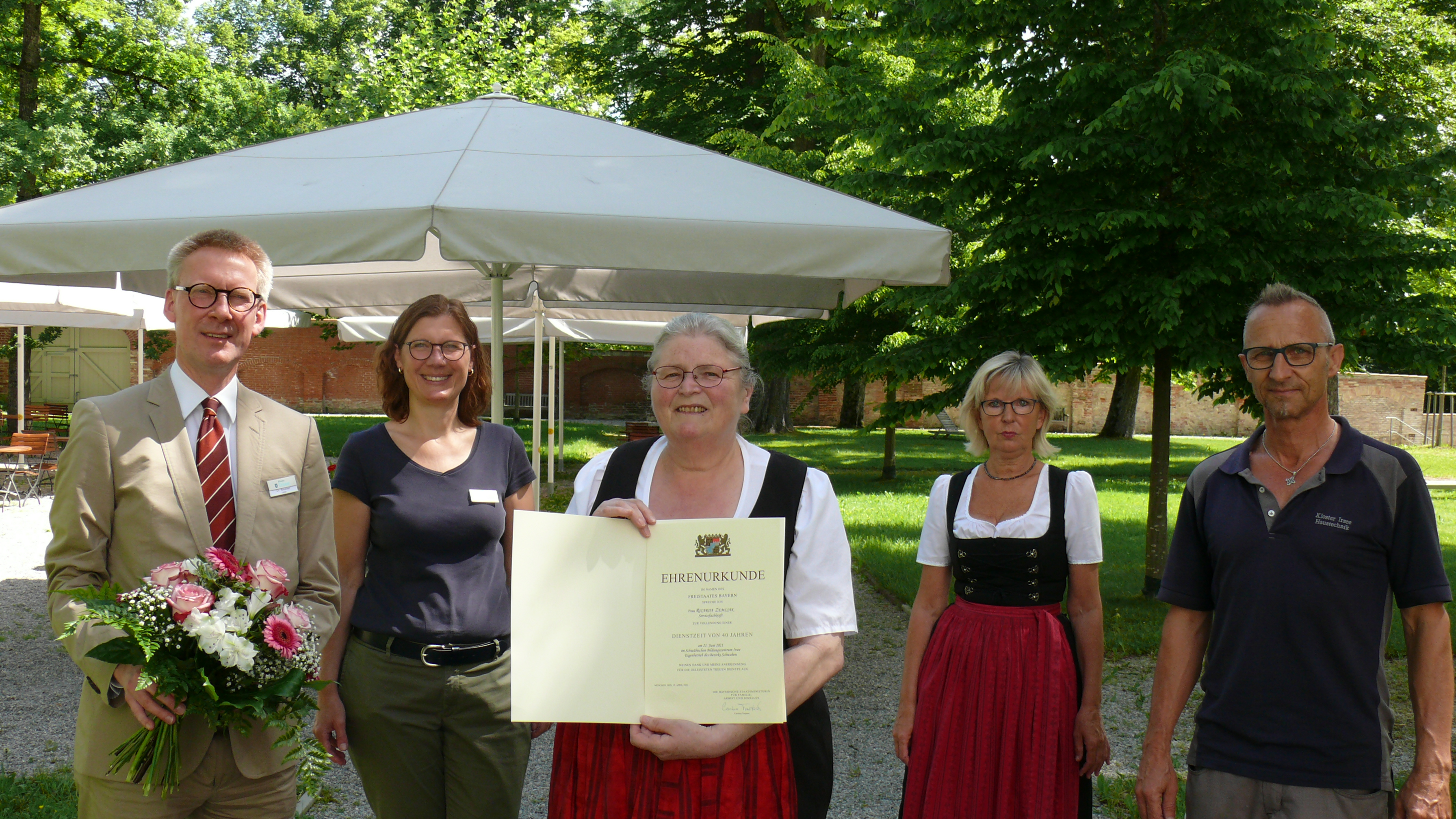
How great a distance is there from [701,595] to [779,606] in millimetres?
166

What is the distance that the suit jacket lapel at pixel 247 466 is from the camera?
2.40 meters

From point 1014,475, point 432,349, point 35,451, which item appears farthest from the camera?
point 35,451

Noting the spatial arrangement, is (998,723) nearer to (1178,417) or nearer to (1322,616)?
(1322,616)

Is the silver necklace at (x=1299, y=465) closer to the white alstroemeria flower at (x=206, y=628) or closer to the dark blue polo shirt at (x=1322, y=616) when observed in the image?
the dark blue polo shirt at (x=1322, y=616)

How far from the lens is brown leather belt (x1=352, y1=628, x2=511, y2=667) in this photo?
2.76 metres

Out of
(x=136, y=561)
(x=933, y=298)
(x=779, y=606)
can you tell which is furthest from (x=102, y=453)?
(x=933, y=298)

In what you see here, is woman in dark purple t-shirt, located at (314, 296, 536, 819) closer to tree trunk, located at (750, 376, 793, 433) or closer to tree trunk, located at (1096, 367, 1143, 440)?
tree trunk, located at (750, 376, 793, 433)

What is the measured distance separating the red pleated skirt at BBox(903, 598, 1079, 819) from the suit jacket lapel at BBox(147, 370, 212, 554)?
2.20m

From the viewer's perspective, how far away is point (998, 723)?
10.2 feet

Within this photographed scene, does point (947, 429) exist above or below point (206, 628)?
below

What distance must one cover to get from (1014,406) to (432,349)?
1.92m

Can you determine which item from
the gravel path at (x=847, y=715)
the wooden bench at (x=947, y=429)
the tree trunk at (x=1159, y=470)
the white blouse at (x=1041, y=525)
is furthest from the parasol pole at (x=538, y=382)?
the wooden bench at (x=947, y=429)

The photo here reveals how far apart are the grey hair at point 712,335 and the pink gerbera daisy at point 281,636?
3.14 feet

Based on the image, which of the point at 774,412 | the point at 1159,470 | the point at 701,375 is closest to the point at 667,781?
the point at 701,375
